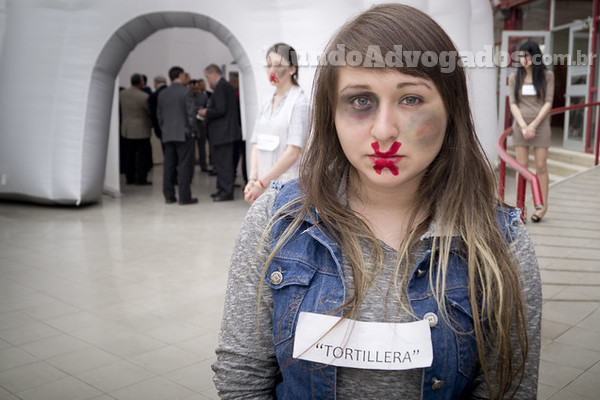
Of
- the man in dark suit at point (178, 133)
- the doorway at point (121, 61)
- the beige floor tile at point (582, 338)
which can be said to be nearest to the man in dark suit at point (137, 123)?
the man in dark suit at point (178, 133)

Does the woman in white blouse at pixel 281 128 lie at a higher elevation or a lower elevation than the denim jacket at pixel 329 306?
higher

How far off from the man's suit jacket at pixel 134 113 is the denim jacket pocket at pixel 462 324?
982cm

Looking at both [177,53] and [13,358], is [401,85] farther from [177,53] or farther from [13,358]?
[177,53]

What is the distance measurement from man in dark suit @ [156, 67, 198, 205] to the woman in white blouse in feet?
15.2

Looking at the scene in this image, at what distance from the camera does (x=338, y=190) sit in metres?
1.45

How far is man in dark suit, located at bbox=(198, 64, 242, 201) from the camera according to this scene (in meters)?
8.72

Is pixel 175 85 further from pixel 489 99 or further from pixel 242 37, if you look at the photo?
pixel 489 99

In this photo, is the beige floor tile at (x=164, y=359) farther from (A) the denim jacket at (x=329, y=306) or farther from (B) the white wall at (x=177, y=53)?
(B) the white wall at (x=177, y=53)

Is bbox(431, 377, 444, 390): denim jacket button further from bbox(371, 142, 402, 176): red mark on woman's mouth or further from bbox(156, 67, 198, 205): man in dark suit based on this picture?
bbox(156, 67, 198, 205): man in dark suit

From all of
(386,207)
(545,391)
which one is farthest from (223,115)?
(386,207)

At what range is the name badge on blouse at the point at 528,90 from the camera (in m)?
6.02

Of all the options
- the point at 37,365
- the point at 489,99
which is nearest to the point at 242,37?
the point at 489,99

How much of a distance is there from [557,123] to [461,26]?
10253 mm

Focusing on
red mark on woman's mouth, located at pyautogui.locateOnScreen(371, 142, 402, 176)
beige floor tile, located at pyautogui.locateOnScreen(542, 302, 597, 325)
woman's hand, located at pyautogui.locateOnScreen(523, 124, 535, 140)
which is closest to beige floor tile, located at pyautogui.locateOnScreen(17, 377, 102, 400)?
red mark on woman's mouth, located at pyautogui.locateOnScreen(371, 142, 402, 176)
